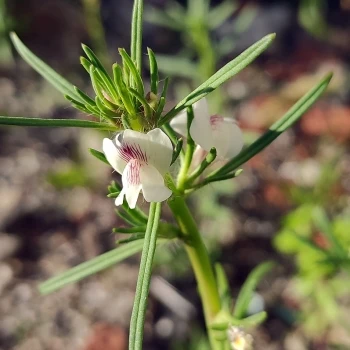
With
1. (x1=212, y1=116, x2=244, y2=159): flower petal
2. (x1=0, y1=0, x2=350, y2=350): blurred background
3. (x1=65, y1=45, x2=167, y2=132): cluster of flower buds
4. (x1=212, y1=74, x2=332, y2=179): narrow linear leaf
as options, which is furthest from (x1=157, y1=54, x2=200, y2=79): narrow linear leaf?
(x1=65, y1=45, x2=167, y2=132): cluster of flower buds

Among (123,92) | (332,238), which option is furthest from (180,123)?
(332,238)

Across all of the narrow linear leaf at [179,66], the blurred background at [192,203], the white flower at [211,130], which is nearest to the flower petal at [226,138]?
the white flower at [211,130]

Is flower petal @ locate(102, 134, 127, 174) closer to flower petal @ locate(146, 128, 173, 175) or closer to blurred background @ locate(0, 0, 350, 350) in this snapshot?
flower petal @ locate(146, 128, 173, 175)

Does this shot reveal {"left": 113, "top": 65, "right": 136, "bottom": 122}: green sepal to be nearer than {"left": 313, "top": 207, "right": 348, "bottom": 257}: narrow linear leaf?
Yes

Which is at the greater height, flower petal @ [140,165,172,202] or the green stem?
flower petal @ [140,165,172,202]

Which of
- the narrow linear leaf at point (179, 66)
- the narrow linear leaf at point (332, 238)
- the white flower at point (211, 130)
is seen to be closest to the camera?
the white flower at point (211, 130)

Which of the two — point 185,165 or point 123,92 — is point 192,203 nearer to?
point 185,165

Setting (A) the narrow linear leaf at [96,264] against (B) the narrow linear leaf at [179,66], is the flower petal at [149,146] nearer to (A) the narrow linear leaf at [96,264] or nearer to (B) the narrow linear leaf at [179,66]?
(A) the narrow linear leaf at [96,264]
